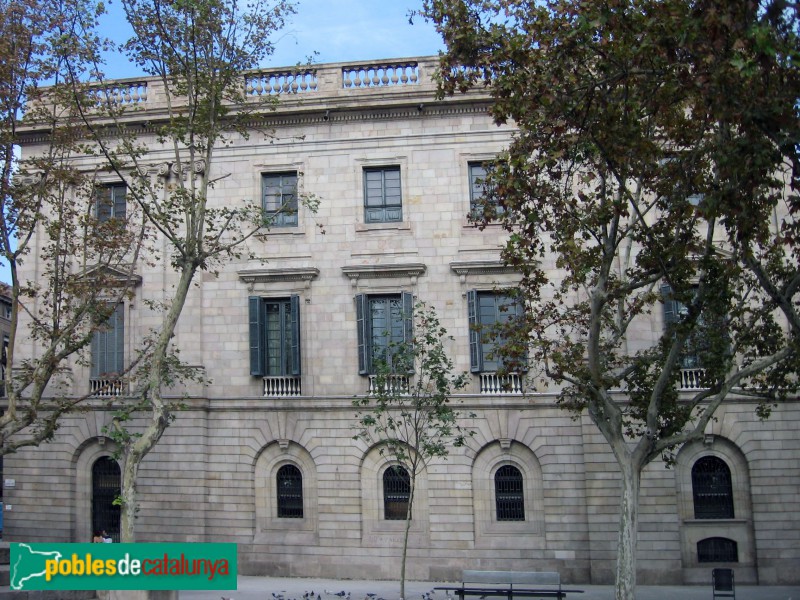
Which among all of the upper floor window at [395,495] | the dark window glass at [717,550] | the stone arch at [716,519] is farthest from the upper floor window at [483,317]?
the dark window glass at [717,550]

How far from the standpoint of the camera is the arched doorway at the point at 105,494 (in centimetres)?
2598

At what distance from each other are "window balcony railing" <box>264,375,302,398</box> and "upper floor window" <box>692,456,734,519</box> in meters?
11.1

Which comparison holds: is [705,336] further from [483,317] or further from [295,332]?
[295,332]

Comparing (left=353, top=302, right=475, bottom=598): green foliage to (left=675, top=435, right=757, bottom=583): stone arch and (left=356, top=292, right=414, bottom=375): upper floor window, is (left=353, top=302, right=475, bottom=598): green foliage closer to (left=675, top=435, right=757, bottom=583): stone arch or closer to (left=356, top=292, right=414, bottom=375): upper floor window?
(left=356, top=292, right=414, bottom=375): upper floor window

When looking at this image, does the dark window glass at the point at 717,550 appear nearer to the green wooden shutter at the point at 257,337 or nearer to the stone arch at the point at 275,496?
the stone arch at the point at 275,496

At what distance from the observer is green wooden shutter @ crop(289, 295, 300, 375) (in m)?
24.9

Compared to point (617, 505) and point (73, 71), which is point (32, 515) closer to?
point (73, 71)

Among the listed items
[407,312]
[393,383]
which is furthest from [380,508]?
[407,312]

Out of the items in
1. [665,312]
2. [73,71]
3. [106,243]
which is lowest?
[665,312]

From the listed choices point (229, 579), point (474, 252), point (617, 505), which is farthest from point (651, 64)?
point (617, 505)

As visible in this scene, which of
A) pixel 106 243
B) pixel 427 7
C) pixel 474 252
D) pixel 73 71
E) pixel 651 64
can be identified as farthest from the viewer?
pixel 474 252

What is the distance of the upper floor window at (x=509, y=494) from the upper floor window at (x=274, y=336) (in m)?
6.34

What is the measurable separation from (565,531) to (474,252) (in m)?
7.97

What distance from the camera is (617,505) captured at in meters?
23.2
